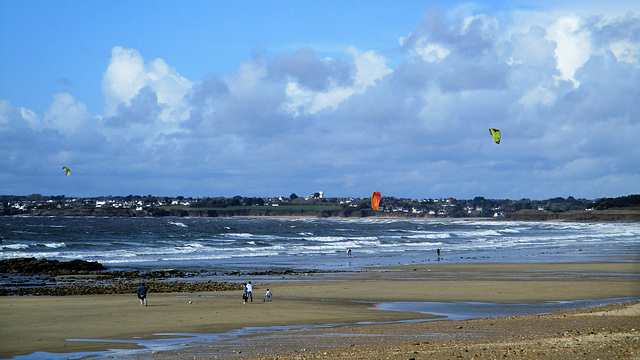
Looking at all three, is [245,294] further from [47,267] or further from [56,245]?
[56,245]

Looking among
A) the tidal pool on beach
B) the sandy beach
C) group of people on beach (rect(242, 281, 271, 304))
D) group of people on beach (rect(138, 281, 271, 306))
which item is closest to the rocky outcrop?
the sandy beach

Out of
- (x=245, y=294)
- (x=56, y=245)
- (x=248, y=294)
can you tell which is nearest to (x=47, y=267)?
(x=248, y=294)

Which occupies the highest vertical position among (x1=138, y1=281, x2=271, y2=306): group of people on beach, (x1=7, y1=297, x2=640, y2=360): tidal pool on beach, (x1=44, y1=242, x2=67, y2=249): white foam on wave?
(x1=44, y1=242, x2=67, y2=249): white foam on wave

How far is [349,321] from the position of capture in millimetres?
18953

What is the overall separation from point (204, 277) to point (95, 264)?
923 centimetres

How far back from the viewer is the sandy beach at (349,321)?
1327 cm

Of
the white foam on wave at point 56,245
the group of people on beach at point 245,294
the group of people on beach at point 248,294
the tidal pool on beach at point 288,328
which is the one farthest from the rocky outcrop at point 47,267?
the tidal pool on beach at point 288,328

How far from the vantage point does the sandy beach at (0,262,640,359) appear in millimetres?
13273

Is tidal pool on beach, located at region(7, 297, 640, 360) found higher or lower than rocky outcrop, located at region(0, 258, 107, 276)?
lower

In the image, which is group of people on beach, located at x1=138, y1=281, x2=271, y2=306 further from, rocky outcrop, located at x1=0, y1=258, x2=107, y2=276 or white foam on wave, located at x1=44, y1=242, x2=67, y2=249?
white foam on wave, located at x1=44, y1=242, x2=67, y2=249

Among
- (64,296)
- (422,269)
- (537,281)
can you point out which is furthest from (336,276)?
(64,296)

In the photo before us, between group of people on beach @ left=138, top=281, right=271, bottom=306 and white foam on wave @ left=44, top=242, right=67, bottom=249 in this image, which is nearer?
group of people on beach @ left=138, top=281, right=271, bottom=306

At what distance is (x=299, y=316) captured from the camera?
66.3ft

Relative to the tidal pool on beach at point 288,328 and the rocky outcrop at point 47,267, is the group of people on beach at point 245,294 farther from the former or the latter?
the rocky outcrop at point 47,267
